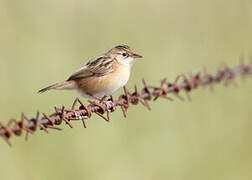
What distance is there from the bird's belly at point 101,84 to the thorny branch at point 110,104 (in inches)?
23.4

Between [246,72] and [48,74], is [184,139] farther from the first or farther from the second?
[48,74]

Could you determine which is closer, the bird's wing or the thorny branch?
the thorny branch

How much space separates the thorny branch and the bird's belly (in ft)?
1.95

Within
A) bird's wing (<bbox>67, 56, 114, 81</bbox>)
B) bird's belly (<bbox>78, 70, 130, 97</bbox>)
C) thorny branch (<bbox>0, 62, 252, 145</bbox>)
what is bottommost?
thorny branch (<bbox>0, 62, 252, 145</bbox>)

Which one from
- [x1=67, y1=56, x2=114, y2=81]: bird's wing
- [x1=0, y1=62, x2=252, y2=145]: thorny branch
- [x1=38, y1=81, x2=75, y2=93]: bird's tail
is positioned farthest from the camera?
[x1=67, y1=56, x2=114, y2=81]: bird's wing

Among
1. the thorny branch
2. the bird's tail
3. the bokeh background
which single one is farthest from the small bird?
the bokeh background

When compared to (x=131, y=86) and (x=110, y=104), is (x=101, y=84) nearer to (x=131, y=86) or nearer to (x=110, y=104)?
(x=110, y=104)

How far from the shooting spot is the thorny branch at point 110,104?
10.7ft

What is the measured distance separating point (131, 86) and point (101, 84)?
9.39ft

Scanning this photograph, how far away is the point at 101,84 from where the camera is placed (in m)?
6.12

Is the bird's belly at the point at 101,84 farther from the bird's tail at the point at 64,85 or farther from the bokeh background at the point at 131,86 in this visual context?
the bokeh background at the point at 131,86

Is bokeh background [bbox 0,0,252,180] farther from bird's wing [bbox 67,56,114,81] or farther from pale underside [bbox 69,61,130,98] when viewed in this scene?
bird's wing [bbox 67,56,114,81]

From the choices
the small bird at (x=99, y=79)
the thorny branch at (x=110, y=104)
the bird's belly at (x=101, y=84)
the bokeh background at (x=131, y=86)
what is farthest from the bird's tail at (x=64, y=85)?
the bokeh background at (x=131, y=86)

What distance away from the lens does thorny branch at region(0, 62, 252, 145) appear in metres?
3.25
